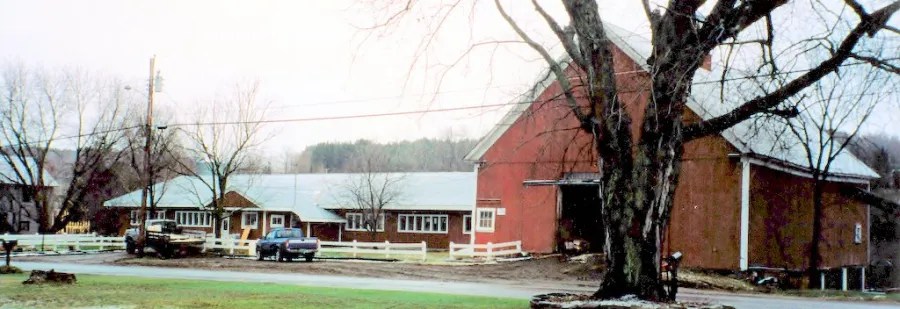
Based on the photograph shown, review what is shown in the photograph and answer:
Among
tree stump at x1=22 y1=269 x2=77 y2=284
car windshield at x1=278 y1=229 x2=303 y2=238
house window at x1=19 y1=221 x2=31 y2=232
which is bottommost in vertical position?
house window at x1=19 y1=221 x2=31 y2=232

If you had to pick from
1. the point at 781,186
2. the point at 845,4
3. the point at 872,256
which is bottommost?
the point at 872,256

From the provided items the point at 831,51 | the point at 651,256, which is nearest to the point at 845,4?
the point at 831,51

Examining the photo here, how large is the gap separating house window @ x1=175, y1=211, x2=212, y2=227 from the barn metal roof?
0.92 meters

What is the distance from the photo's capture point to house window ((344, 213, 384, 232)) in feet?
169

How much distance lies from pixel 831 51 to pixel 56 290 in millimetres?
16764

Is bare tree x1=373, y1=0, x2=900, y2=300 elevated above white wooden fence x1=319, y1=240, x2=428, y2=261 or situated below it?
above

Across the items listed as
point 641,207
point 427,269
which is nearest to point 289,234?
point 427,269

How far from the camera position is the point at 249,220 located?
54.4 meters

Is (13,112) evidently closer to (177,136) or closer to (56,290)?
(177,136)

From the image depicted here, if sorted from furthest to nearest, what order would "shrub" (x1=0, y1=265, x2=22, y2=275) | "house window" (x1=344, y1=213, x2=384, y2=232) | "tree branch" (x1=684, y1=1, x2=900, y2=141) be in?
"house window" (x1=344, y1=213, x2=384, y2=232)
"shrub" (x1=0, y1=265, x2=22, y2=275)
"tree branch" (x1=684, y1=1, x2=900, y2=141)

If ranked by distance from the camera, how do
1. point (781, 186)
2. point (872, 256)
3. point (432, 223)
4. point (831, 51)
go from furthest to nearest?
point (432, 223)
point (872, 256)
point (781, 186)
point (831, 51)

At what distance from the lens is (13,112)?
50.6m

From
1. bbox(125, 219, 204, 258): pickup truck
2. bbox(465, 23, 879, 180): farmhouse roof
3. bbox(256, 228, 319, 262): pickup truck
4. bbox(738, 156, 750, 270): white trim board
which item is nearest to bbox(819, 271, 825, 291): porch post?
bbox(465, 23, 879, 180): farmhouse roof

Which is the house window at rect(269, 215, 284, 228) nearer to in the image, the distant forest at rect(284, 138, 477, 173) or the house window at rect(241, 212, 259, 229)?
the house window at rect(241, 212, 259, 229)
